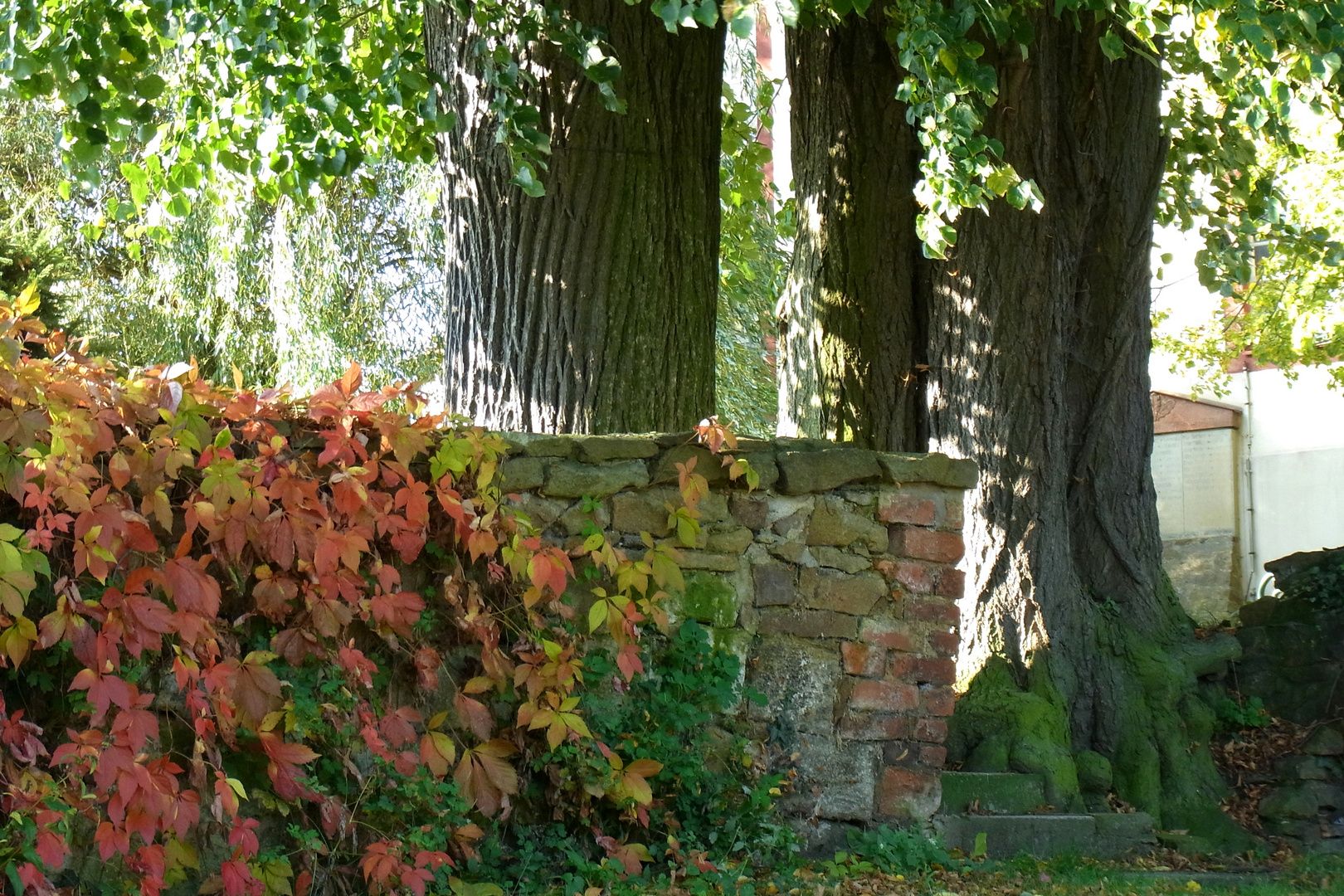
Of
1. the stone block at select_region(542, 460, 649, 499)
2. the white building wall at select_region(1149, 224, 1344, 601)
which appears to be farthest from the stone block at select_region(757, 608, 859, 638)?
the white building wall at select_region(1149, 224, 1344, 601)

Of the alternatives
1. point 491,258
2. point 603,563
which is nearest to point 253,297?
point 491,258

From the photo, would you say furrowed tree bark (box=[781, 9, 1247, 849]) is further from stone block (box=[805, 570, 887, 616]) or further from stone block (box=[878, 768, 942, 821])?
stone block (box=[805, 570, 887, 616])

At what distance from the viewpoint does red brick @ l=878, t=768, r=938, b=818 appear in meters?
4.36

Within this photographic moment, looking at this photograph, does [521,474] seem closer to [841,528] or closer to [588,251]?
[841,528]

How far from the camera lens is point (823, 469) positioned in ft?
14.1

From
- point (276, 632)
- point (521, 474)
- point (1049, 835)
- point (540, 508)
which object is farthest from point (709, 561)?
point (1049, 835)

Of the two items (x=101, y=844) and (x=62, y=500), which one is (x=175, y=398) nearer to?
(x=62, y=500)

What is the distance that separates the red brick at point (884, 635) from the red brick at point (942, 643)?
8cm

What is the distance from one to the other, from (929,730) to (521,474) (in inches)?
67.8

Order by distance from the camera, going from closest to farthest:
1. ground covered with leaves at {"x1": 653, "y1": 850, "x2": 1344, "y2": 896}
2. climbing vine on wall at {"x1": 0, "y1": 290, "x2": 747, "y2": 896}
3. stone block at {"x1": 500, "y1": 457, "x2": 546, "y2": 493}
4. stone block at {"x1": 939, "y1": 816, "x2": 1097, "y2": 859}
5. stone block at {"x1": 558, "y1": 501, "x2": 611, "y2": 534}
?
climbing vine on wall at {"x1": 0, "y1": 290, "x2": 747, "y2": 896}
ground covered with leaves at {"x1": 653, "y1": 850, "x2": 1344, "y2": 896}
stone block at {"x1": 500, "y1": 457, "x2": 546, "y2": 493}
stone block at {"x1": 558, "y1": 501, "x2": 611, "y2": 534}
stone block at {"x1": 939, "y1": 816, "x2": 1097, "y2": 859}

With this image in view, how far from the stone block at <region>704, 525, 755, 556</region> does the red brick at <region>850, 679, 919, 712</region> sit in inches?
25.1

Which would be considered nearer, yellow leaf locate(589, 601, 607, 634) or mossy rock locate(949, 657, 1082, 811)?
yellow leaf locate(589, 601, 607, 634)

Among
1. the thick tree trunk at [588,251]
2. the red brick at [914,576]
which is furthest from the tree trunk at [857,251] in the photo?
the red brick at [914,576]

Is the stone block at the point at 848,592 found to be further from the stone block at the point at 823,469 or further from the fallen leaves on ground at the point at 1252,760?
the fallen leaves on ground at the point at 1252,760
